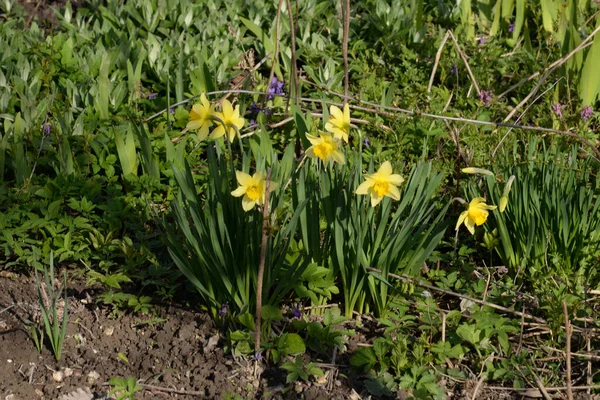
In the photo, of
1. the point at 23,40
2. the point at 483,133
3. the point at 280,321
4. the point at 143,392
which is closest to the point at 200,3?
Result: the point at 23,40

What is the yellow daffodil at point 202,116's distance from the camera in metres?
2.42

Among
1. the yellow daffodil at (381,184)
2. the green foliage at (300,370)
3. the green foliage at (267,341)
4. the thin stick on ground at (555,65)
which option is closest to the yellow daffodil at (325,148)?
the yellow daffodil at (381,184)

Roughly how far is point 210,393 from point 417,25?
2.72 metres

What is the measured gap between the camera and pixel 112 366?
253cm

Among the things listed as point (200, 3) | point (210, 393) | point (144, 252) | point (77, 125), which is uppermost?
point (200, 3)

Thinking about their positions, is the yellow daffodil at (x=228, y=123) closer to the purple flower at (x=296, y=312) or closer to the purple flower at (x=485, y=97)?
the purple flower at (x=296, y=312)

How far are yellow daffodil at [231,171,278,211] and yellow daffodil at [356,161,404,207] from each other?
32 cm

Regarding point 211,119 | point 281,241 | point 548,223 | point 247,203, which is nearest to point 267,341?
point 281,241

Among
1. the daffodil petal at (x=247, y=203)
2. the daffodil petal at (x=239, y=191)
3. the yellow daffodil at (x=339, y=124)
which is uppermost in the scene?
the yellow daffodil at (x=339, y=124)

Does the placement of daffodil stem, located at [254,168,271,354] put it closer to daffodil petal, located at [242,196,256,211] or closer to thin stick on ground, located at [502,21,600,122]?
daffodil petal, located at [242,196,256,211]

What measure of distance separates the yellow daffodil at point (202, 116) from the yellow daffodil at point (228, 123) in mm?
29

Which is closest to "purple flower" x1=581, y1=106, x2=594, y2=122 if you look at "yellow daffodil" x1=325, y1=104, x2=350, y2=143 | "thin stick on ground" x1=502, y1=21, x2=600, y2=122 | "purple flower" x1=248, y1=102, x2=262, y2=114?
"thin stick on ground" x1=502, y1=21, x2=600, y2=122

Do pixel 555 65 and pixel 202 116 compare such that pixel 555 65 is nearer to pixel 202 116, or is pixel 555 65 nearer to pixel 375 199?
pixel 375 199

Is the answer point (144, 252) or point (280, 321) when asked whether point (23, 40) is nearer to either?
point (144, 252)
